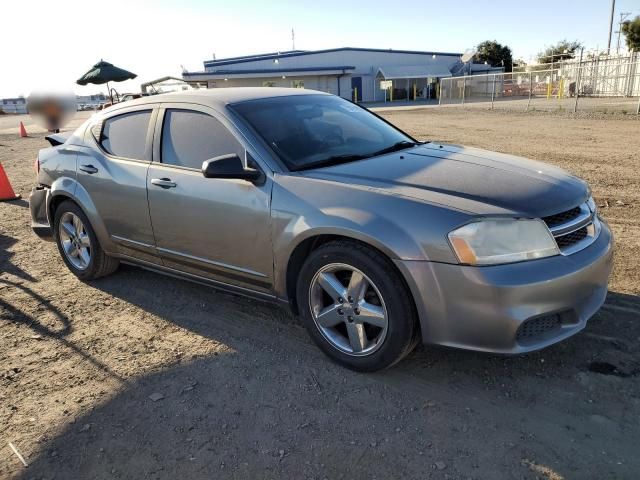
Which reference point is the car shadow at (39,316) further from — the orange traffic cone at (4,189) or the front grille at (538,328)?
the orange traffic cone at (4,189)

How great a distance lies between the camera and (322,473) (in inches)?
95.2

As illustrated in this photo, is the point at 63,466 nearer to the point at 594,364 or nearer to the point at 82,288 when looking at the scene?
the point at 82,288

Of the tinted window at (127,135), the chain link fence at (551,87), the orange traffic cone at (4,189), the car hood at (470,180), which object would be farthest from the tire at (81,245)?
the chain link fence at (551,87)

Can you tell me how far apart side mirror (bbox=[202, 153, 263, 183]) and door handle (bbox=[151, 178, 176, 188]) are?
655 mm

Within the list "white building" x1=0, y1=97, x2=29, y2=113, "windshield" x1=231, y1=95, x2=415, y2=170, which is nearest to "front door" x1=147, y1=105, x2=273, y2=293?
"windshield" x1=231, y1=95, x2=415, y2=170

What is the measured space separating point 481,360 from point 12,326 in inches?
142

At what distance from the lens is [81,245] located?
4938 mm

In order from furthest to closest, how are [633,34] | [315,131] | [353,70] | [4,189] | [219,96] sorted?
[353,70] < [633,34] < [4,189] < [219,96] < [315,131]

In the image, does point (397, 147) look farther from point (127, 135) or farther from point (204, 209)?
point (127, 135)

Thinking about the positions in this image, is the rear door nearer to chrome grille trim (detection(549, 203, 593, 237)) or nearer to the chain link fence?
chrome grille trim (detection(549, 203, 593, 237))

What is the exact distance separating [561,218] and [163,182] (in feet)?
8.97

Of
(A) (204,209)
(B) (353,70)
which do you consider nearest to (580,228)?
(A) (204,209)

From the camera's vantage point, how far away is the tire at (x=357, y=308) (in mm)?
2885

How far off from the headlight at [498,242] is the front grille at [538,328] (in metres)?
0.34
